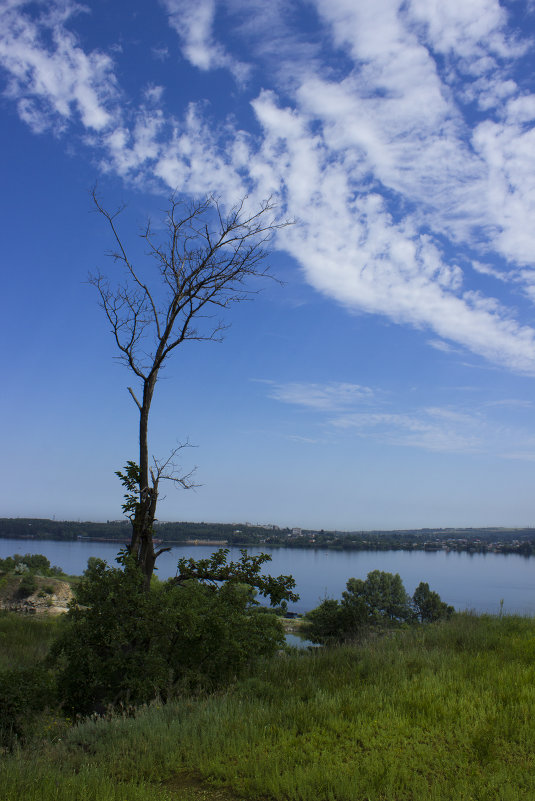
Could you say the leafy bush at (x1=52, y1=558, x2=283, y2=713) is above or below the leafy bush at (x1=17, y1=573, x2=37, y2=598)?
above

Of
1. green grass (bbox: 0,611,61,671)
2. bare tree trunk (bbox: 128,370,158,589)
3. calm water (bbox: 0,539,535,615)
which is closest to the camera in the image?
bare tree trunk (bbox: 128,370,158,589)

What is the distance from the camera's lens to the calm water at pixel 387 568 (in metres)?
86.2

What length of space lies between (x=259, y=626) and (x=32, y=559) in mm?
81430

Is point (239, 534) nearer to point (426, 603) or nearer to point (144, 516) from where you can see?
point (426, 603)

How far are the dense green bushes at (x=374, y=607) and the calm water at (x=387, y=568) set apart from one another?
575 cm

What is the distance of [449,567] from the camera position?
5723 inches

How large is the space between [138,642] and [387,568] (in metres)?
138

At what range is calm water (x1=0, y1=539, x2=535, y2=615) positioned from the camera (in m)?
86.2

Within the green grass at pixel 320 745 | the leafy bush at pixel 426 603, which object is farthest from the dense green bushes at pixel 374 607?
the green grass at pixel 320 745

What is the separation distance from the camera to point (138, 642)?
25.3 feet

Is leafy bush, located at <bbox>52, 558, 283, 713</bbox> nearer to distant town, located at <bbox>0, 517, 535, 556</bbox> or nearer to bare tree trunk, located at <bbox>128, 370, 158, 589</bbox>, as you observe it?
bare tree trunk, located at <bbox>128, 370, 158, 589</bbox>

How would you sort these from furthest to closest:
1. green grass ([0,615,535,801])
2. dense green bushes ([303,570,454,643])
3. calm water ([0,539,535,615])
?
calm water ([0,539,535,615]) → dense green bushes ([303,570,454,643]) → green grass ([0,615,535,801])

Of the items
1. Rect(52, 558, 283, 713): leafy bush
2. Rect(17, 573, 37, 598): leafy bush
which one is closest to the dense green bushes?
Rect(17, 573, 37, 598): leafy bush

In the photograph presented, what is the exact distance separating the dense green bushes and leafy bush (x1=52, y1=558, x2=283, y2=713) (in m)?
41.2
